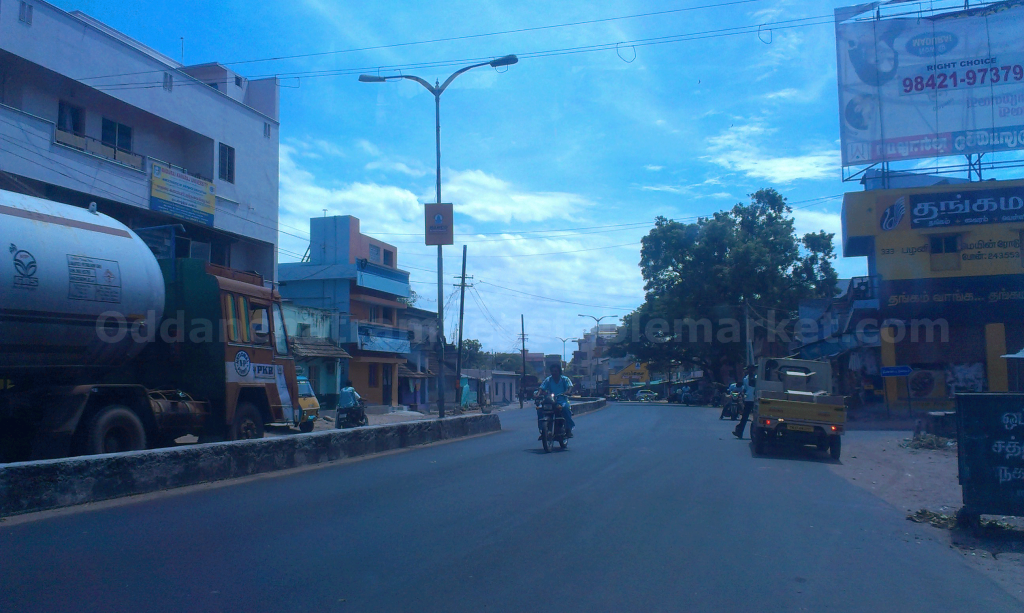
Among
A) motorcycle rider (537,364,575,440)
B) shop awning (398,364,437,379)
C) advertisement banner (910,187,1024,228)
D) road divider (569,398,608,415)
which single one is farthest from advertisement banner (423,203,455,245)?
shop awning (398,364,437,379)

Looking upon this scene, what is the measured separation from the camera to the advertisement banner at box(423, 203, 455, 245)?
1852 cm

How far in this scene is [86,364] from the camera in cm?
945

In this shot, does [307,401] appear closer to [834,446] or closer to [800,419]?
[800,419]

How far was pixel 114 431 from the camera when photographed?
31.3 ft

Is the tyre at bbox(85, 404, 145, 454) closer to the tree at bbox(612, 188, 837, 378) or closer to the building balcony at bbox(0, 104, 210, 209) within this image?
the building balcony at bbox(0, 104, 210, 209)

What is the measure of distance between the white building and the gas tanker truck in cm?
625

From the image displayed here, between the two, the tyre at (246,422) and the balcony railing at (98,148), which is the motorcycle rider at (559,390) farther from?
the balcony railing at (98,148)

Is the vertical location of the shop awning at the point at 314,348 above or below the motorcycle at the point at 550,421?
above

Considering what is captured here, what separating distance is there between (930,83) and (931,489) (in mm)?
27013

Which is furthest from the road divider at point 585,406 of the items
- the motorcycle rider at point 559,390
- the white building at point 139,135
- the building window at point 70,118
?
Result: the building window at point 70,118

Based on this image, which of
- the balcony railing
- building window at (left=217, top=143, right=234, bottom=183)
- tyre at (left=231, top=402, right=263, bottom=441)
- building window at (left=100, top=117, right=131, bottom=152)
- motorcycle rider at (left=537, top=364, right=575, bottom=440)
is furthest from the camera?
building window at (left=217, top=143, right=234, bottom=183)

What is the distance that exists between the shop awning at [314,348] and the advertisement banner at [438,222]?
15.0 m

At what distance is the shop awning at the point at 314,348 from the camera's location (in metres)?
31.9

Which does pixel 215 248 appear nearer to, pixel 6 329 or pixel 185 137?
pixel 185 137
